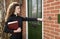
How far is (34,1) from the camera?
643cm

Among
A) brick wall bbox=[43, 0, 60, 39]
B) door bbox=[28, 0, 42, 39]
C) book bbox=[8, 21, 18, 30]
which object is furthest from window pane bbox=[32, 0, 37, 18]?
book bbox=[8, 21, 18, 30]

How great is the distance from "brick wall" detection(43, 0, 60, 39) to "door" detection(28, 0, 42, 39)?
717mm

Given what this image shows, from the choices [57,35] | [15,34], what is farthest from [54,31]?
[15,34]

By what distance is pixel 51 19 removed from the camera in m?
4.57

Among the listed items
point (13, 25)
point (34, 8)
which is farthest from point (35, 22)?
point (13, 25)

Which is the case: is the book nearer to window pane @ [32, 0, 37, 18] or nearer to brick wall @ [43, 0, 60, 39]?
brick wall @ [43, 0, 60, 39]

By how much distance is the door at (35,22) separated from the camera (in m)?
5.83

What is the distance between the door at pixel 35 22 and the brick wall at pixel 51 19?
717 mm

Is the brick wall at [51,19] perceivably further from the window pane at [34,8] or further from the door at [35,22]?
the window pane at [34,8]

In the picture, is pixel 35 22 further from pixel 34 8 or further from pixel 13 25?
pixel 13 25

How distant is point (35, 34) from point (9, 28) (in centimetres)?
167

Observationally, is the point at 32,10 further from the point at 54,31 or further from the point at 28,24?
the point at 54,31

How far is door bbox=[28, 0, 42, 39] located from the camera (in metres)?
5.83

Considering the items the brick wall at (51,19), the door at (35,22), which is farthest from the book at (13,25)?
the door at (35,22)
